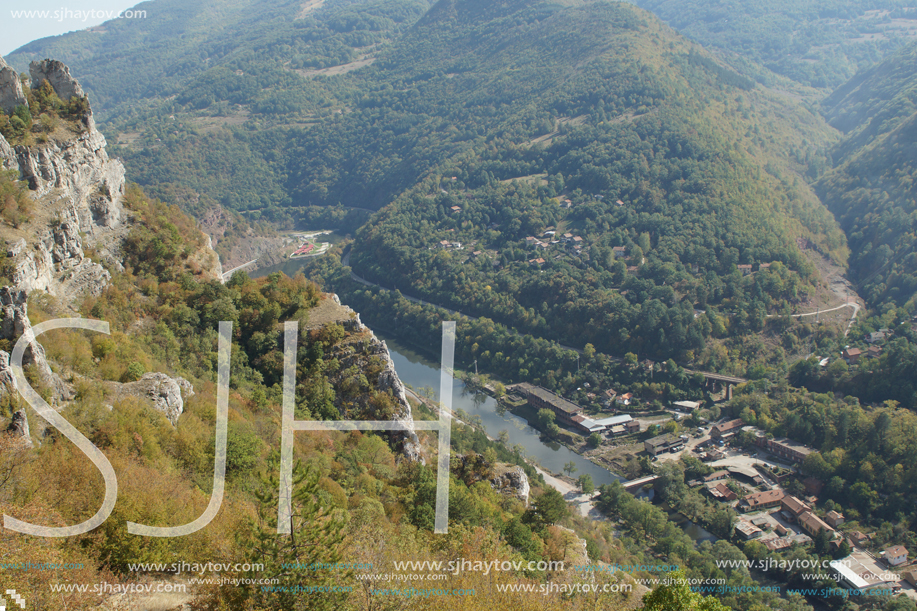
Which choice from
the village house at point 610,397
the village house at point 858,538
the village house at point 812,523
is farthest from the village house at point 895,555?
the village house at point 610,397

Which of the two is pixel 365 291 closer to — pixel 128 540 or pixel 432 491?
pixel 432 491

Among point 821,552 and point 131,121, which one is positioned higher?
point 131,121

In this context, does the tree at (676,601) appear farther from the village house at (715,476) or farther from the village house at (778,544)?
the village house at (715,476)

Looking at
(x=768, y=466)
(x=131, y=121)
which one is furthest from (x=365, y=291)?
(x=131, y=121)

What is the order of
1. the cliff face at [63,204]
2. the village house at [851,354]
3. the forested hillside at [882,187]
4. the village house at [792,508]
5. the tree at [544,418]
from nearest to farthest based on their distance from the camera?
the cliff face at [63,204], the village house at [792,508], the tree at [544,418], the village house at [851,354], the forested hillside at [882,187]

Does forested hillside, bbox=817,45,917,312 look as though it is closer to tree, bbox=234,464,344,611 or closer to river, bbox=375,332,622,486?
river, bbox=375,332,622,486

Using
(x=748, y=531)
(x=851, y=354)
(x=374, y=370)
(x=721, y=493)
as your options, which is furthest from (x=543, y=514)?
(x=851, y=354)

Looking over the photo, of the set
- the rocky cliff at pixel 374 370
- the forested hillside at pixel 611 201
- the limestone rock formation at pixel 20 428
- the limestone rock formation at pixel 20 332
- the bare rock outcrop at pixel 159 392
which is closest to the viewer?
the limestone rock formation at pixel 20 428
